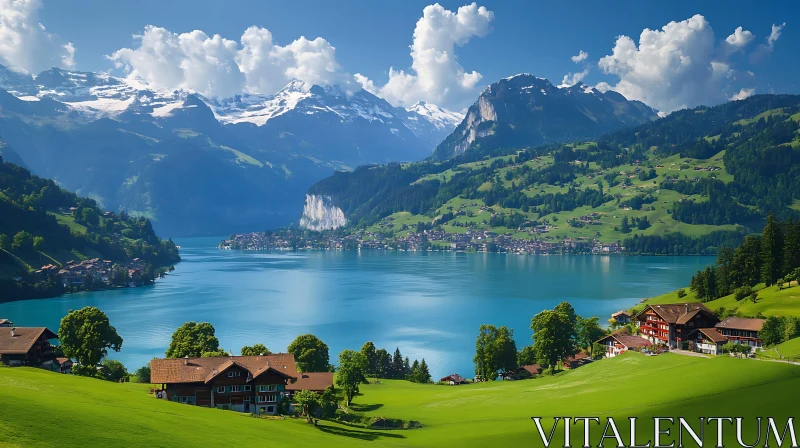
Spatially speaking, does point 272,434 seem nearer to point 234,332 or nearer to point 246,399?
point 246,399

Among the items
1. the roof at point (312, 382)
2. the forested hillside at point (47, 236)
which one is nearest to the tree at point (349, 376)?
the roof at point (312, 382)

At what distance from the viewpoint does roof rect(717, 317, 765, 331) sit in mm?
55688

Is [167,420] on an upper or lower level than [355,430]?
upper

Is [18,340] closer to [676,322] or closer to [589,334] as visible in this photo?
[589,334]

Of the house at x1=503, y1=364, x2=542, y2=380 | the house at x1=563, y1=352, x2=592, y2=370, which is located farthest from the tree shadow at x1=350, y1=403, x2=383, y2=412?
the house at x1=563, y1=352, x2=592, y2=370

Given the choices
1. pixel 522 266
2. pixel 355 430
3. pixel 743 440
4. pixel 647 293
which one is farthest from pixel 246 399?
pixel 522 266

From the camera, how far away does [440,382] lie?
62.7m

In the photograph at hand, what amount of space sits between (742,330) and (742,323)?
90 cm

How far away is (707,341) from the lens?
59.0 m

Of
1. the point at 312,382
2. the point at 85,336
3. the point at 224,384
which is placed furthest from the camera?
the point at 85,336

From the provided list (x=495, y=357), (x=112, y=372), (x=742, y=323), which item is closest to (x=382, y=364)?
(x=495, y=357)

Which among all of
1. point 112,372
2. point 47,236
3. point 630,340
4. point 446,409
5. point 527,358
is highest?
point 47,236

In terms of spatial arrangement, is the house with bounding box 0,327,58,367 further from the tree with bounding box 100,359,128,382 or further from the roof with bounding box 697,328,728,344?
the roof with bounding box 697,328,728,344

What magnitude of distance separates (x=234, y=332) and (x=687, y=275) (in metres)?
108
